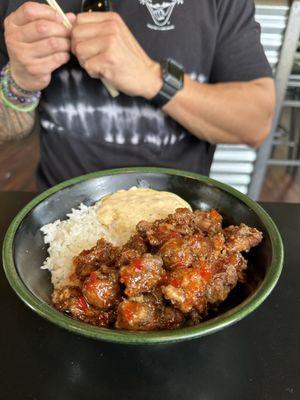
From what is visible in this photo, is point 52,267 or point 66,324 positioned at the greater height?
point 66,324

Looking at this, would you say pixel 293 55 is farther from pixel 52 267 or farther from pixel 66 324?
pixel 66 324

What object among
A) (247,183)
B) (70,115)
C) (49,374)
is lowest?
(247,183)

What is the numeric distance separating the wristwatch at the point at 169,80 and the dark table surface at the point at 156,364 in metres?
0.85

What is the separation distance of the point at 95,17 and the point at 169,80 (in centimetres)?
33

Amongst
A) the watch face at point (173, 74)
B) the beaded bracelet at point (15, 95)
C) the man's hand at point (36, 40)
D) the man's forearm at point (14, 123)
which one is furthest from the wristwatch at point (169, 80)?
the man's forearm at point (14, 123)

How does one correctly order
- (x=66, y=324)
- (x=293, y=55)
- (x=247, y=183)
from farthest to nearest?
(x=247, y=183)
(x=293, y=55)
(x=66, y=324)

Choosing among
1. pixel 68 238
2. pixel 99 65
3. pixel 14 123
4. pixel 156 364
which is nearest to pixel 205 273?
pixel 156 364

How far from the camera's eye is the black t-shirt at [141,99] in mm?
1621

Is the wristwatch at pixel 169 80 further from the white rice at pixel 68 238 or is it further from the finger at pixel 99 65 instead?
the white rice at pixel 68 238

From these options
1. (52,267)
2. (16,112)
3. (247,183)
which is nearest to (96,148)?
(16,112)

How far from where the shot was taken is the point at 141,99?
168cm

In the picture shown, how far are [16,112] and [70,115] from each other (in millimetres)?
239

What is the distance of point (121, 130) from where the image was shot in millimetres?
1733

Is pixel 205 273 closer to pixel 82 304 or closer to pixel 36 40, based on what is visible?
pixel 82 304
